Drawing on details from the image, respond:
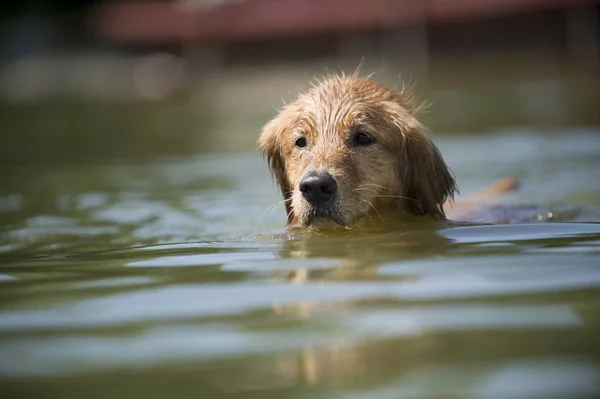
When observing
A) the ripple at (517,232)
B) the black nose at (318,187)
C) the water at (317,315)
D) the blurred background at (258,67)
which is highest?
the blurred background at (258,67)

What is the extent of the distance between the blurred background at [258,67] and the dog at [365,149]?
608 cm

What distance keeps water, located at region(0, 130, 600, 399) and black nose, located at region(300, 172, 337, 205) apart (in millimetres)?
221

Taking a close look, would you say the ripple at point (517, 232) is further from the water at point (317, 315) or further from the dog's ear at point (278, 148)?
the dog's ear at point (278, 148)

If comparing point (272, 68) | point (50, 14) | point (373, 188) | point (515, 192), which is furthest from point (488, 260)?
point (50, 14)

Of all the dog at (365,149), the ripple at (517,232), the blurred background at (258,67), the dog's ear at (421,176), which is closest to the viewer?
the ripple at (517,232)

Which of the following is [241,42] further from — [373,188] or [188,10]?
[373,188]

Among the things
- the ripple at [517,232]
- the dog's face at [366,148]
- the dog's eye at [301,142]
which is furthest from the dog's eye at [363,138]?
the ripple at [517,232]

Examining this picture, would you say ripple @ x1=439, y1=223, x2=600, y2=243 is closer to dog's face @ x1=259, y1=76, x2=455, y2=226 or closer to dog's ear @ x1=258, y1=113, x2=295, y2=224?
dog's face @ x1=259, y1=76, x2=455, y2=226

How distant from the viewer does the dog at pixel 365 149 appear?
18.9ft

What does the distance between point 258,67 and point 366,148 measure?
15552 mm

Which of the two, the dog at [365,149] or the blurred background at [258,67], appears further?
the blurred background at [258,67]

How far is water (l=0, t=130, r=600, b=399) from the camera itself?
2619 mm

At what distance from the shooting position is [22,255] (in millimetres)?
5406

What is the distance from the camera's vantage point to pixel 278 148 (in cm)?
654
